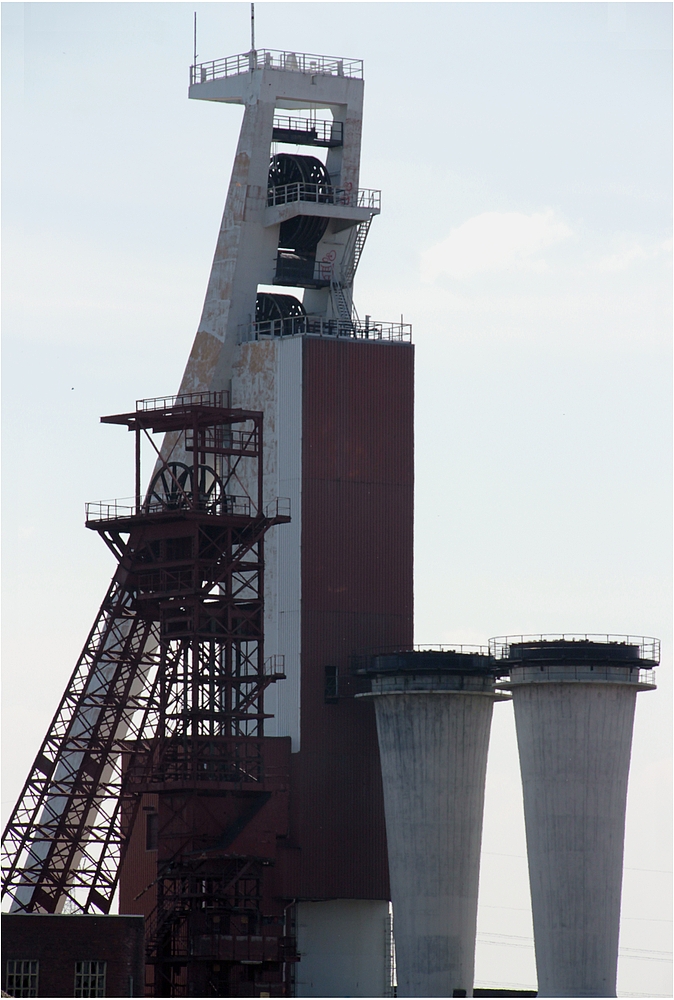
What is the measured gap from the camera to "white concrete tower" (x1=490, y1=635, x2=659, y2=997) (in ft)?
350

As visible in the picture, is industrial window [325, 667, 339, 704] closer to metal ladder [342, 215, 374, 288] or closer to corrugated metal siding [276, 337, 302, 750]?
corrugated metal siding [276, 337, 302, 750]

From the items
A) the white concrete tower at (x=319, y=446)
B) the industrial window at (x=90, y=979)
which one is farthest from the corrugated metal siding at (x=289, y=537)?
the industrial window at (x=90, y=979)

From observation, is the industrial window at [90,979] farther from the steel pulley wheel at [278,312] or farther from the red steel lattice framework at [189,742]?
the steel pulley wheel at [278,312]

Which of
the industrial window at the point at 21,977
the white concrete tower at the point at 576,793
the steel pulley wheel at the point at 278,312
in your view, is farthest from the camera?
the steel pulley wheel at the point at 278,312

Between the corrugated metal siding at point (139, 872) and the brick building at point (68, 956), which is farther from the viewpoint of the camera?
the corrugated metal siding at point (139, 872)

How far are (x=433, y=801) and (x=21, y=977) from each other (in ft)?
78.3

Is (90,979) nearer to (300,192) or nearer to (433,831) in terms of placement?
(433,831)

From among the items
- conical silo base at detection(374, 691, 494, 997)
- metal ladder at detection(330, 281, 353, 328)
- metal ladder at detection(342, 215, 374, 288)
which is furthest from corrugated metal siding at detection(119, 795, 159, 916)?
metal ladder at detection(342, 215, 374, 288)

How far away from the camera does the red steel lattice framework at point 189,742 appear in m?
106

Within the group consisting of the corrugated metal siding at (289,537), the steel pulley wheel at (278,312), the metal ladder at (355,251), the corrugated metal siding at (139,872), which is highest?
the metal ladder at (355,251)

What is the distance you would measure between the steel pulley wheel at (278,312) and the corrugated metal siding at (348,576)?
5.27 metres

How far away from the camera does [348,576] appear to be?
383 ft

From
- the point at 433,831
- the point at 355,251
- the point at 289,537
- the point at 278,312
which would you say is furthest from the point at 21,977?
the point at 355,251

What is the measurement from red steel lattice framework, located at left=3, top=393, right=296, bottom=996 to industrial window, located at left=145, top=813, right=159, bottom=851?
2.35 feet
